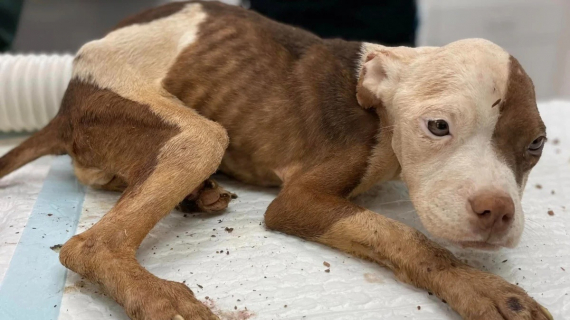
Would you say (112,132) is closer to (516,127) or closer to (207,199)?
(207,199)

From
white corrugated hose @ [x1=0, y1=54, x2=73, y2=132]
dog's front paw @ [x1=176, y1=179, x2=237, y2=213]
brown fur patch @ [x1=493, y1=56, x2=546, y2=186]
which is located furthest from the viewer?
white corrugated hose @ [x1=0, y1=54, x2=73, y2=132]

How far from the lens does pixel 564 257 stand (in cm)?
182

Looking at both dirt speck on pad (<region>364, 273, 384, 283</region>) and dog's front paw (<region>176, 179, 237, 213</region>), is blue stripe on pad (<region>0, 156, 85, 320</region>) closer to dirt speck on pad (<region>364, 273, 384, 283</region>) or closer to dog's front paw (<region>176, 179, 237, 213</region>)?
dog's front paw (<region>176, 179, 237, 213</region>)

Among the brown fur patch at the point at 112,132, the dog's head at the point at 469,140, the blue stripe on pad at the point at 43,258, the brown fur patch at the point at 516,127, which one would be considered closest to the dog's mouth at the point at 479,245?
the dog's head at the point at 469,140

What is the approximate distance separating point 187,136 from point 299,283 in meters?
0.65

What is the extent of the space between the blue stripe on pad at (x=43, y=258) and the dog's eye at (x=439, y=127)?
1196 millimetres

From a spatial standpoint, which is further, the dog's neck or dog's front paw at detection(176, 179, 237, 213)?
dog's front paw at detection(176, 179, 237, 213)

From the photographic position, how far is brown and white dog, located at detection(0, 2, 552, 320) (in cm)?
150

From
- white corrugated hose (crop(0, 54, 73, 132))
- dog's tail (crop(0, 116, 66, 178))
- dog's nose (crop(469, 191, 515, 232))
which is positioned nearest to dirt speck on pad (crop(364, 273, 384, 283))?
dog's nose (crop(469, 191, 515, 232))

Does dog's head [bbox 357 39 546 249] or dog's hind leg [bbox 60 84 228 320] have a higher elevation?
dog's head [bbox 357 39 546 249]

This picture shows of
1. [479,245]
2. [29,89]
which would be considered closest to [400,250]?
[479,245]

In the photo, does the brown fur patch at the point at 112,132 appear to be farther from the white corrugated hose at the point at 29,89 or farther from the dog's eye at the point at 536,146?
the dog's eye at the point at 536,146

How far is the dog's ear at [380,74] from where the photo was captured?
181cm

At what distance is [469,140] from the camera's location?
5.12ft
